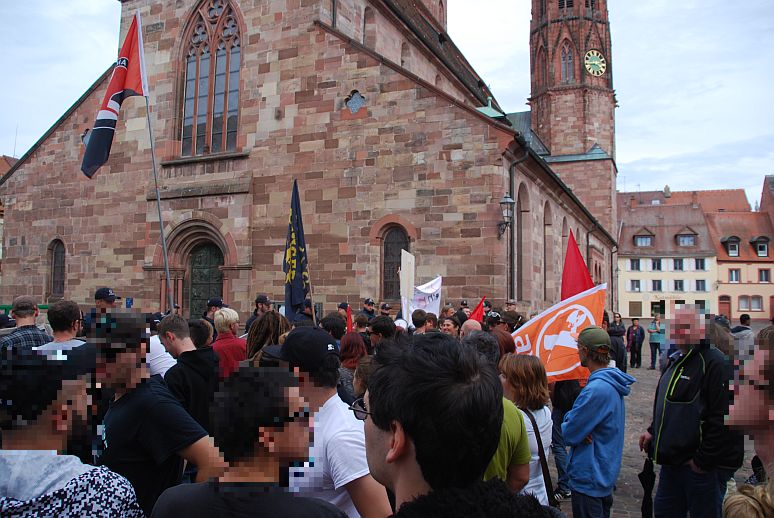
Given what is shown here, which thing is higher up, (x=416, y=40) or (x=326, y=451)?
(x=416, y=40)

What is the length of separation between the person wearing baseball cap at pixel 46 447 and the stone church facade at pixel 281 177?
11290 mm

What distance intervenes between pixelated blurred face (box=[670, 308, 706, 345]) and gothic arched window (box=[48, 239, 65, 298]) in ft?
60.2

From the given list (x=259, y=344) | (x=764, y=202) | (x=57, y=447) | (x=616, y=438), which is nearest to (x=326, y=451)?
(x=57, y=447)

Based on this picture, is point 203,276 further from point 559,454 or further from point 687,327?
point 687,327

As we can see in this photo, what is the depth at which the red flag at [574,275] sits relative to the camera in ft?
22.9

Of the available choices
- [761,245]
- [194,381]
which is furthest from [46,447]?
[761,245]

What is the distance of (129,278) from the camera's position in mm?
17047

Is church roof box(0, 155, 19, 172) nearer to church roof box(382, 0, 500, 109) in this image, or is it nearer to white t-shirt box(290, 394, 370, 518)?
church roof box(382, 0, 500, 109)

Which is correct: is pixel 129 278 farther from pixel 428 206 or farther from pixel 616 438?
pixel 616 438

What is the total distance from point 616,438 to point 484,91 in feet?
97.7

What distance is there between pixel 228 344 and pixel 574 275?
12.9ft

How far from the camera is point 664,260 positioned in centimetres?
5834

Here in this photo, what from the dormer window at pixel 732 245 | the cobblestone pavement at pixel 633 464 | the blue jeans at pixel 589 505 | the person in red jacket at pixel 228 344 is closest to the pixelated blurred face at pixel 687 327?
the cobblestone pavement at pixel 633 464

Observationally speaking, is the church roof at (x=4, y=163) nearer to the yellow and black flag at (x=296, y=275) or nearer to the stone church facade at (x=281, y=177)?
the stone church facade at (x=281, y=177)
